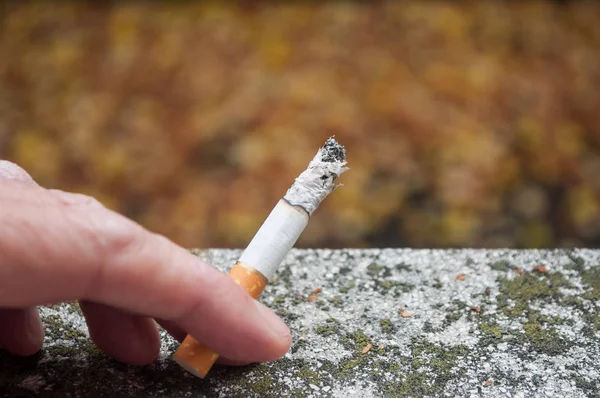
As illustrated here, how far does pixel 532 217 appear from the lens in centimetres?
241

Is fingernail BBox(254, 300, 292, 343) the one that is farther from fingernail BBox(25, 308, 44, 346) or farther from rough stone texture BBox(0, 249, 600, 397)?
fingernail BBox(25, 308, 44, 346)

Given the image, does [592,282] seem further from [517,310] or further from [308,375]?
[308,375]

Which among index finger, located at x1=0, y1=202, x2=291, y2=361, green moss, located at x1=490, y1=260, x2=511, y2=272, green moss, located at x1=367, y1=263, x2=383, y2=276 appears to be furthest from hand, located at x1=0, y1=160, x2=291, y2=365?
green moss, located at x1=490, y1=260, x2=511, y2=272

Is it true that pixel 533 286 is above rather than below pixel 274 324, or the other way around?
above

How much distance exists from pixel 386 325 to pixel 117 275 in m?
0.42

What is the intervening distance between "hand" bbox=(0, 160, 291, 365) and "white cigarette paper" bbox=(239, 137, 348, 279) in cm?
Result: 7

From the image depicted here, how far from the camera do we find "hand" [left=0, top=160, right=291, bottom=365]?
0.65 m

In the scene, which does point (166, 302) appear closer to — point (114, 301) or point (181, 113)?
point (114, 301)

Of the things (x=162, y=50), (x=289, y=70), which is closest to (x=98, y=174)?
(x=162, y=50)

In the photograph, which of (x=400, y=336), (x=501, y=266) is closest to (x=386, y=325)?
(x=400, y=336)

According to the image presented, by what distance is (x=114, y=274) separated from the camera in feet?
2.18

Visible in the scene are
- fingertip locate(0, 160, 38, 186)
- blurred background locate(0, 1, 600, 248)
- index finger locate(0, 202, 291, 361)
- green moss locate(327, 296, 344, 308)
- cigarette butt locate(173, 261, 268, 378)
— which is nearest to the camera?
index finger locate(0, 202, 291, 361)

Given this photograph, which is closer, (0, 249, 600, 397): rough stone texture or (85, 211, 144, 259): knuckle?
(85, 211, 144, 259): knuckle

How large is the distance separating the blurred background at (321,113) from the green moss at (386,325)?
1364 mm
